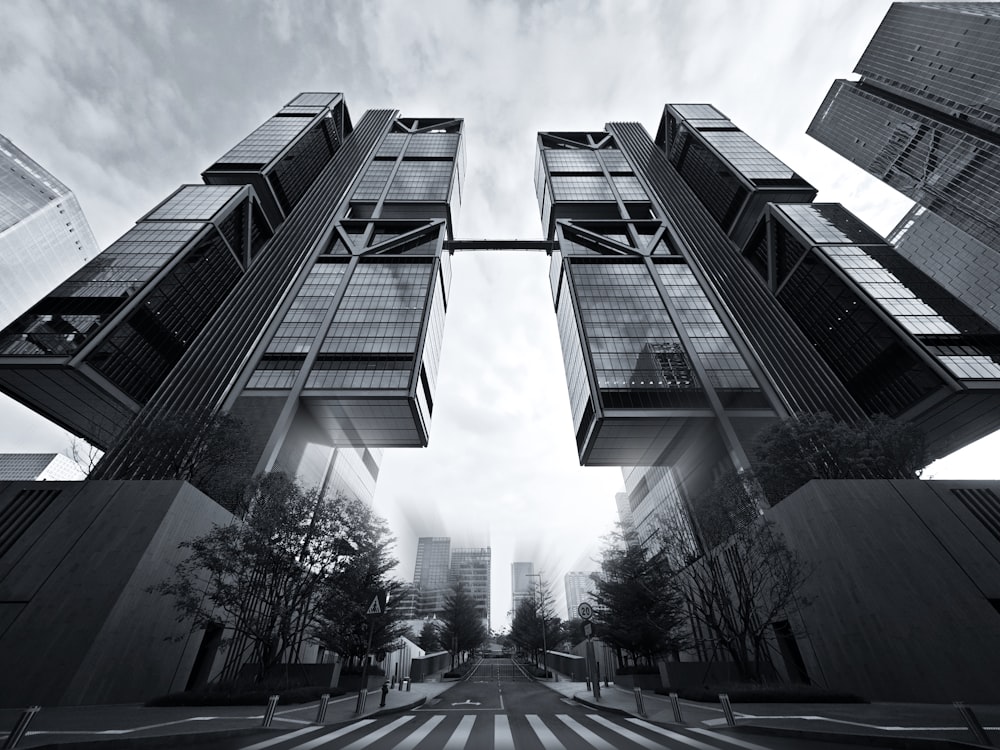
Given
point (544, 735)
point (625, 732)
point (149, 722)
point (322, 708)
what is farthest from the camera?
point (322, 708)

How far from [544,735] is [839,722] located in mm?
6329

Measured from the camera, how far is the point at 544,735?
9141mm

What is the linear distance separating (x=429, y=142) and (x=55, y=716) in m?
89.7

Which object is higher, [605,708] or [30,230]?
[30,230]

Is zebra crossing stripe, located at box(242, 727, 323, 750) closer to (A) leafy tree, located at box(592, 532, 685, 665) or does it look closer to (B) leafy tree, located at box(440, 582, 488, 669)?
(A) leafy tree, located at box(592, 532, 685, 665)

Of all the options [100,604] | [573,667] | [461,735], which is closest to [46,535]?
[100,604]

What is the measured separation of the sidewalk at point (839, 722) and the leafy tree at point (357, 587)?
1153 centimetres

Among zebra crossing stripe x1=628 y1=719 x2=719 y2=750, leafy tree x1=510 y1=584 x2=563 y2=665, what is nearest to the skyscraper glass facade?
zebra crossing stripe x1=628 y1=719 x2=719 y2=750

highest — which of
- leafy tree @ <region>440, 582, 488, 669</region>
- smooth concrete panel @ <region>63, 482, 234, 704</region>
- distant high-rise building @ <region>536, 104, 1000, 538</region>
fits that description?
distant high-rise building @ <region>536, 104, 1000, 538</region>

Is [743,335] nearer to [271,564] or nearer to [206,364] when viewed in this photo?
[271,564]

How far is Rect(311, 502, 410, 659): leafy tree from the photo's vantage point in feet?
62.1

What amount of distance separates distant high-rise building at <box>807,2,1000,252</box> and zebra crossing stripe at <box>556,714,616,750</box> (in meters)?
68.9

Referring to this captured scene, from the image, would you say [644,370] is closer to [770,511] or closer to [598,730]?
[770,511]

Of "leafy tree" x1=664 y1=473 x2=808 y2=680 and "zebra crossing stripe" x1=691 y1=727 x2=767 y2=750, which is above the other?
"leafy tree" x1=664 y1=473 x2=808 y2=680
